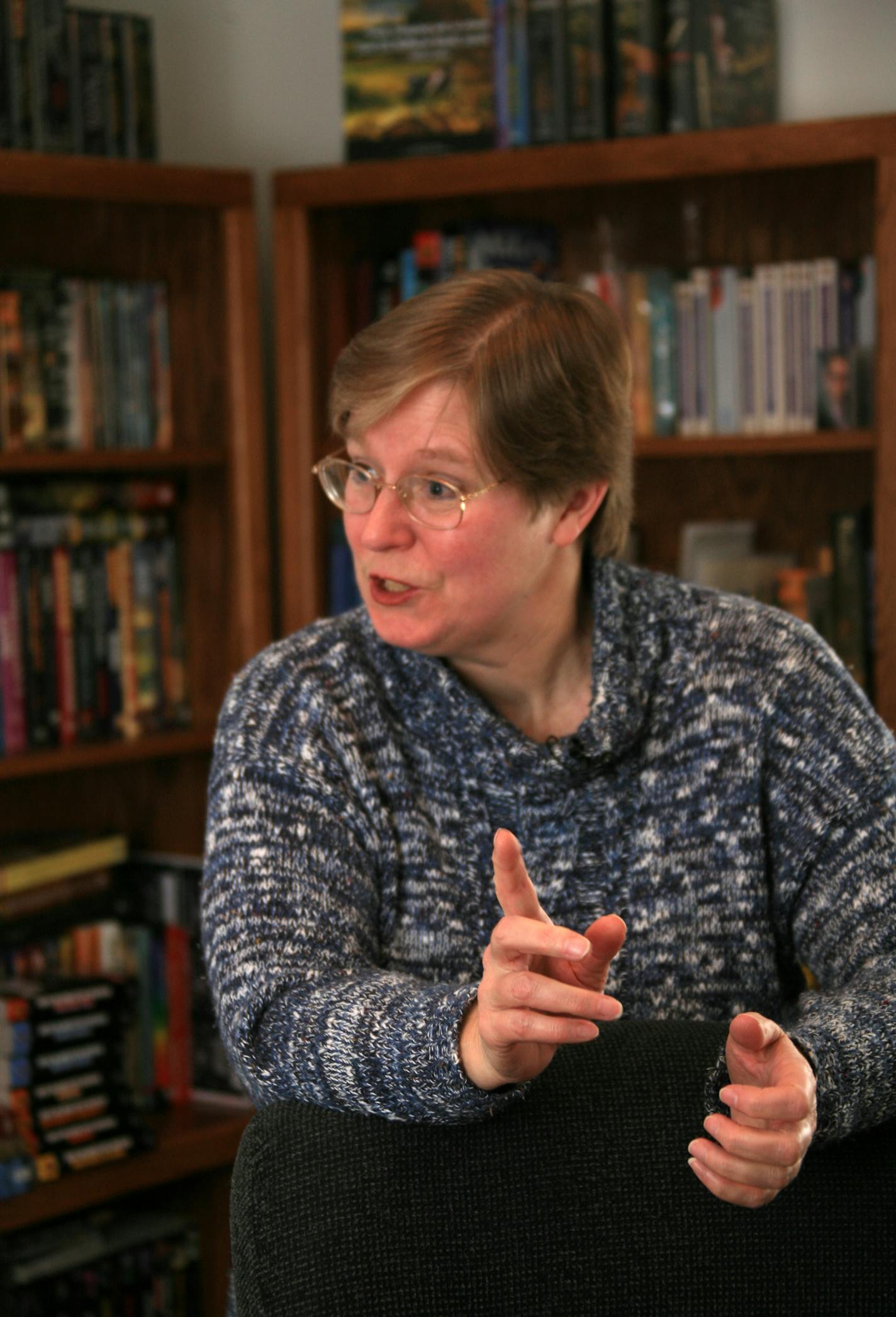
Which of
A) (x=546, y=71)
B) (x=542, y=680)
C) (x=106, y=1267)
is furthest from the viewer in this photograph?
(x=106, y=1267)

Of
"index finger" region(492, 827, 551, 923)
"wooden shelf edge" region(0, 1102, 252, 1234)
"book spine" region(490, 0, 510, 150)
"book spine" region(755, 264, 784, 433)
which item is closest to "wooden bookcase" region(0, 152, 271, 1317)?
"wooden shelf edge" region(0, 1102, 252, 1234)

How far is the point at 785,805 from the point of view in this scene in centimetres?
128

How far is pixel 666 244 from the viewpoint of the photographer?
229 cm

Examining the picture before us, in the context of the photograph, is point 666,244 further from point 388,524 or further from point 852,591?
point 388,524

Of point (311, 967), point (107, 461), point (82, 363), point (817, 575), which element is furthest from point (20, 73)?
point (311, 967)

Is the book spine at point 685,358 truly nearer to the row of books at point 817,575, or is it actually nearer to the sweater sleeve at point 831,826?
the row of books at point 817,575

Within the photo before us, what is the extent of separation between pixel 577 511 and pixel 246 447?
98cm

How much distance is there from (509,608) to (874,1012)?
1.52 feet

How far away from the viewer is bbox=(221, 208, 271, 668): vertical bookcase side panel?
2.20 meters

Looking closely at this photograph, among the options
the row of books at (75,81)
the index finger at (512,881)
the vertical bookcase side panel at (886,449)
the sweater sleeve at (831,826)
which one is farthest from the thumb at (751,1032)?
the row of books at (75,81)

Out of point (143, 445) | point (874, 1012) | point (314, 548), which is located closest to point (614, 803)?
point (874, 1012)

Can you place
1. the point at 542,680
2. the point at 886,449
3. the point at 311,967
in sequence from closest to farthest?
the point at 311,967, the point at 542,680, the point at 886,449

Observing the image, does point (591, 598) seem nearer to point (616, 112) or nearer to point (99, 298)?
point (616, 112)

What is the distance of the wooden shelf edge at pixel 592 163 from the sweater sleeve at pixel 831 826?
939mm
